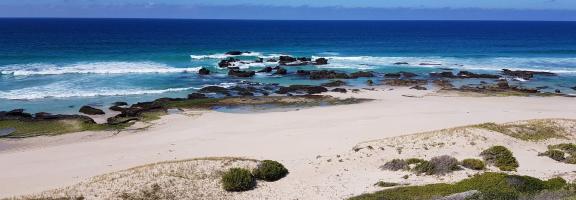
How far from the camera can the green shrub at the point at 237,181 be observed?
17.8 metres

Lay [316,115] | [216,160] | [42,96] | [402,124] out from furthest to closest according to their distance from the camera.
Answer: [42,96] → [316,115] → [402,124] → [216,160]

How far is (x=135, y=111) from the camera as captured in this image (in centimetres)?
3231

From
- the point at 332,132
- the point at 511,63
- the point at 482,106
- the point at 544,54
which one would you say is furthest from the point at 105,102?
the point at 544,54

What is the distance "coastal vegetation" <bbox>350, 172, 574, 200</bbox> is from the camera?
1598cm

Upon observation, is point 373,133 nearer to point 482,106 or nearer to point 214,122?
point 214,122

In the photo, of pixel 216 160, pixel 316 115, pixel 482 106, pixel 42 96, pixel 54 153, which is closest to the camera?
pixel 216 160

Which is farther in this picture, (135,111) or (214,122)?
(135,111)

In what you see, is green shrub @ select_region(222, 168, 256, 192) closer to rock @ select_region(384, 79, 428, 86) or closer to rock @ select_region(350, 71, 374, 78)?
rock @ select_region(384, 79, 428, 86)

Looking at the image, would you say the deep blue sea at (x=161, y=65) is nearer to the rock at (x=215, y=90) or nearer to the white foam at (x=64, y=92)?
the white foam at (x=64, y=92)

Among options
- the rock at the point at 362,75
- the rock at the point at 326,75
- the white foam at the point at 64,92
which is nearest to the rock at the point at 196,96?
the white foam at the point at 64,92

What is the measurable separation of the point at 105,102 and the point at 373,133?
1849cm

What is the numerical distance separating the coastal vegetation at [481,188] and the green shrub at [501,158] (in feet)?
8.44

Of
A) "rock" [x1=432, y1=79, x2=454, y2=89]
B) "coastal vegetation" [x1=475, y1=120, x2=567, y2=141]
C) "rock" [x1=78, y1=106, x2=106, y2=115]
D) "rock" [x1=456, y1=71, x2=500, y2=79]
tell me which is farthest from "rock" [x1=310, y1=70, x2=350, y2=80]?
"coastal vegetation" [x1=475, y1=120, x2=567, y2=141]

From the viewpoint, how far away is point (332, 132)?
27.0 meters
